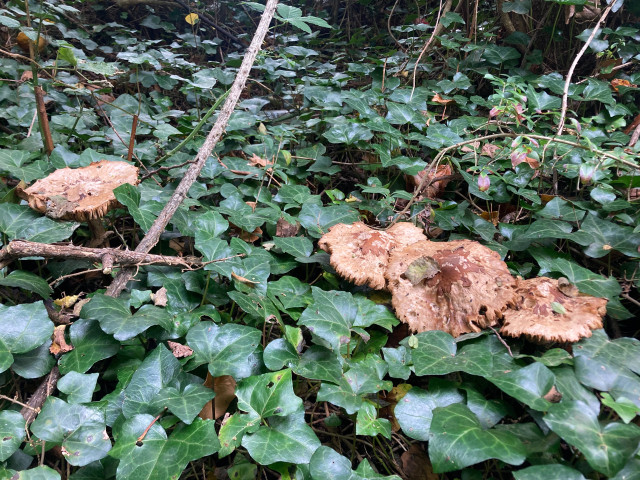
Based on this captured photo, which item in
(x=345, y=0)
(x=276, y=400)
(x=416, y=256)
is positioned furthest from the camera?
(x=345, y=0)

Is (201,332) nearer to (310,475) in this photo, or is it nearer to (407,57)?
(310,475)

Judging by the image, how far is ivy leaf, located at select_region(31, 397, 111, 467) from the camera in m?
1.29

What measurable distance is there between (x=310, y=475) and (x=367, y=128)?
2312mm

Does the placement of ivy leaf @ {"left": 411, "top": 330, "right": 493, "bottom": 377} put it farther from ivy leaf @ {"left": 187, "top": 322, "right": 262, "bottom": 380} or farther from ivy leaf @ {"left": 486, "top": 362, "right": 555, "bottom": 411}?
ivy leaf @ {"left": 187, "top": 322, "right": 262, "bottom": 380}

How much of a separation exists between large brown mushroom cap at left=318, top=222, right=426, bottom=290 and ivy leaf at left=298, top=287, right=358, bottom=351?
0.15 meters

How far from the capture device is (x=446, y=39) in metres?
3.64

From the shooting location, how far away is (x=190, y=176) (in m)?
2.20

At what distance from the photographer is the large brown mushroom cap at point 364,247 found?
1879 mm

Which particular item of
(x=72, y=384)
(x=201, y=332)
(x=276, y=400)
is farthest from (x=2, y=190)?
(x=276, y=400)

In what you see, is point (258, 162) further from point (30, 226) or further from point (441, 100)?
point (441, 100)

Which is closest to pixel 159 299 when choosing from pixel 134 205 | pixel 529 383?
pixel 134 205

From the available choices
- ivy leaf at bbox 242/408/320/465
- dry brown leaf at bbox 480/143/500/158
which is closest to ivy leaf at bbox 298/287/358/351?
ivy leaf at bbox 242/408/320/465

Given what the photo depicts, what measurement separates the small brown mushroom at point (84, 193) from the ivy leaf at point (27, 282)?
0.34 m

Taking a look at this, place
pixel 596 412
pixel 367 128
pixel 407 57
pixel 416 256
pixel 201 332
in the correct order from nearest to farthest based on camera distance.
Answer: pixel 596 412 → pixel 201 332 → pixel 416 256 → pixel 367 128 → pixel 407 57
